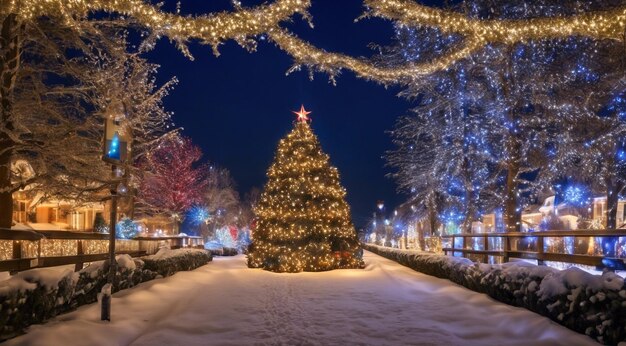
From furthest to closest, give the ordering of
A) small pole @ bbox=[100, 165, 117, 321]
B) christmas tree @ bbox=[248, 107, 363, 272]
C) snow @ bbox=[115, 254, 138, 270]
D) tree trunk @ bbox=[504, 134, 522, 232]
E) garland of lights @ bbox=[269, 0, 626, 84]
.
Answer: tree trunk @ bbox=[504, 134, 522, 232] < christmas tree @ bbox=[248, 107, 363, 272] < snow @ bbox=[115, 254, 138, 270] < small pole @ bbox=[100, 165, 117, 321] < garland of lights @ bbox=[269, 0, 626, 84]

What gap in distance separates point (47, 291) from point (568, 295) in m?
6.91

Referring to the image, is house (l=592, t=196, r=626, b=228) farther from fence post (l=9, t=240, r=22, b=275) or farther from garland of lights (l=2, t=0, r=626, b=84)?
fence post (l=9, t=240, r=22, b=275)

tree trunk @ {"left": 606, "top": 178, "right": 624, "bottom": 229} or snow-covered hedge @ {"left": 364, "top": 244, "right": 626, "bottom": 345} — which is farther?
tree trunk @ {"left": 606, "top": 178, "right": 624, "bottom": 229}

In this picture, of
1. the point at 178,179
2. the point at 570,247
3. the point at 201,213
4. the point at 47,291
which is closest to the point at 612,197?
the point at 570,247

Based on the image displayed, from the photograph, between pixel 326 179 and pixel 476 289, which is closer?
pixel 476 289

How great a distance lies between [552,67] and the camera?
1892cm

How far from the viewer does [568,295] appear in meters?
6.91

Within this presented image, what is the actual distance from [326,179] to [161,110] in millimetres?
7290

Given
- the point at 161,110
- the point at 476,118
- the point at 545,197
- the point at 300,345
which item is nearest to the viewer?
the point at 300,345

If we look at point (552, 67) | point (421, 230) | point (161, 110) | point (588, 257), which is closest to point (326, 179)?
Answer: point (161, 110)

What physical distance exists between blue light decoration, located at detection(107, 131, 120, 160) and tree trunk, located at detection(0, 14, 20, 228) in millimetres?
5043

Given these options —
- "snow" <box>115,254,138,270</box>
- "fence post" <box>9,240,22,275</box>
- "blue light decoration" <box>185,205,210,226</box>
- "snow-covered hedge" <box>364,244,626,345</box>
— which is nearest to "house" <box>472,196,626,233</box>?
"snow-covered hedge" <box>364,244,626,345</box>

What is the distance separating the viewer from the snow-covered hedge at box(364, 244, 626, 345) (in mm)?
6070

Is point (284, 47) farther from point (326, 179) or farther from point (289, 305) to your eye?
point (326, 179)
